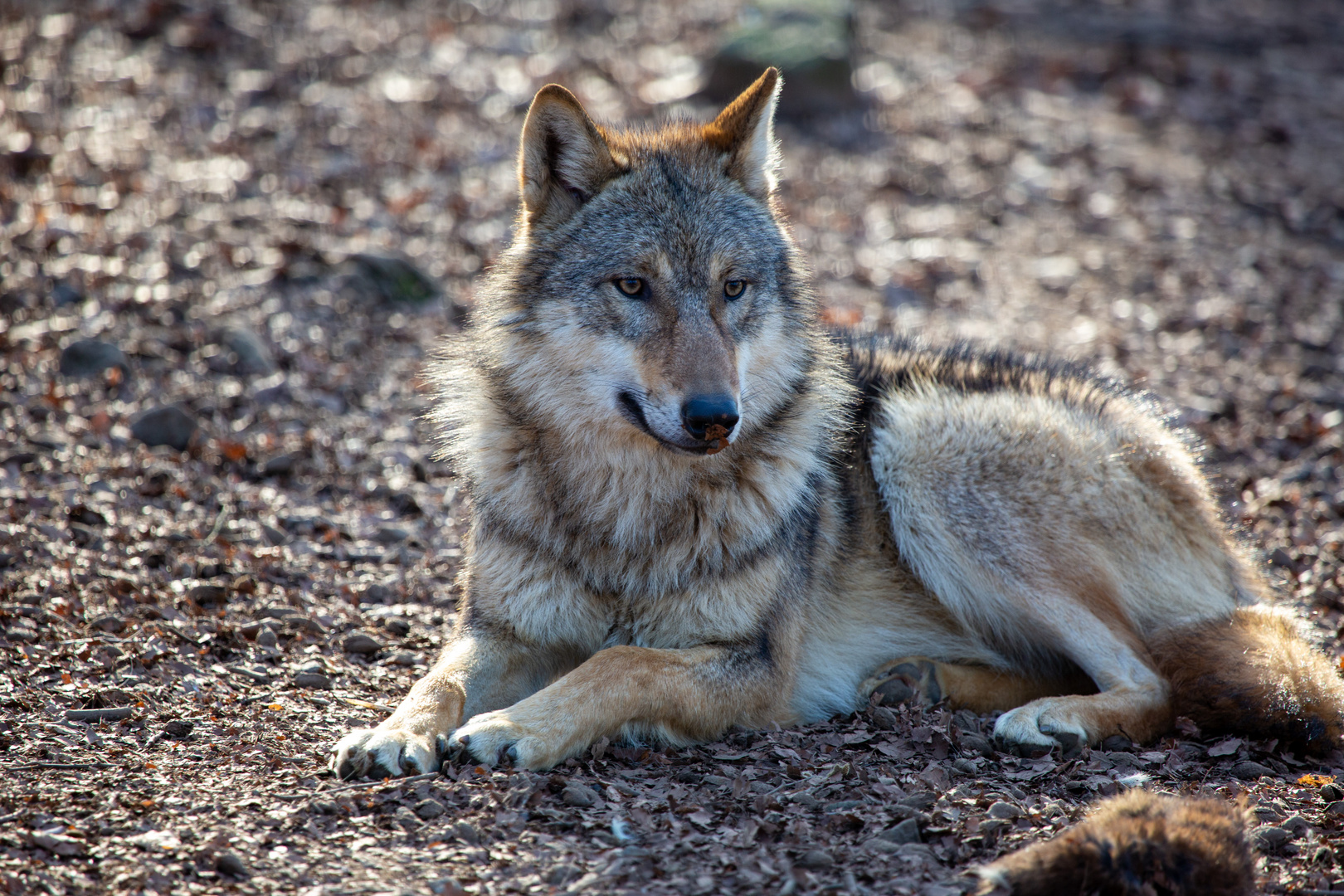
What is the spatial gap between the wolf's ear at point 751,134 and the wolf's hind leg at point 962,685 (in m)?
2.23

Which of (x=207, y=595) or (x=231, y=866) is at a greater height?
(x=207, y=595)

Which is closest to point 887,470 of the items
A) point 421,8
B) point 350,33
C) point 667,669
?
point 667,669

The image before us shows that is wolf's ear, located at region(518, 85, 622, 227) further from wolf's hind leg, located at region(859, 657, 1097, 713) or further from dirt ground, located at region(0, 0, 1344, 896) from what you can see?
wolf's hind leg, located at region(859, 657, 1097, 713)

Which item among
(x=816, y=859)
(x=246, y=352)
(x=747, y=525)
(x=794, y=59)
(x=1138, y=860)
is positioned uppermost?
(x=794, y=59)

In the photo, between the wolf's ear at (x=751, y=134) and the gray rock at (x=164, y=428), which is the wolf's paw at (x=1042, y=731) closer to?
the wolf's ear at (x=751, y=134)

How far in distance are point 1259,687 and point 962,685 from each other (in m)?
1.18

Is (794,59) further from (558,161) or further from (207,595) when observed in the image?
(207,595)

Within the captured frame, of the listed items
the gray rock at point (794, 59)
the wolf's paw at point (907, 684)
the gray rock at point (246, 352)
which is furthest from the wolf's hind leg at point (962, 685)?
the gray rock at point (794, 59)

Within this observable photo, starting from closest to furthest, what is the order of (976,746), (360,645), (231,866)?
(231,866) < (976,746) < (360,645)

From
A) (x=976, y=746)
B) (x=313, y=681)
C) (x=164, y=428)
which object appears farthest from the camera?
(x=164, y=428)

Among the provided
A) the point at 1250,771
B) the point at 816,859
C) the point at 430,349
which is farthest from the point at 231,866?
the point at 430,349

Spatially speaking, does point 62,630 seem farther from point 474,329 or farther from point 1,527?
point 474,329

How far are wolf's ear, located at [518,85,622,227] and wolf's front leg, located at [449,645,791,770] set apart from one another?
72.6 inches

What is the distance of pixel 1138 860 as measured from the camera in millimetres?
3023
